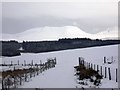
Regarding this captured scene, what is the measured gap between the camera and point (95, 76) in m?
12.4

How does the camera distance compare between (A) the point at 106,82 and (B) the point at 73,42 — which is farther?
(B) the point at 73,42

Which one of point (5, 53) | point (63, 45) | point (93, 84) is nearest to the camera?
point (93, 84)

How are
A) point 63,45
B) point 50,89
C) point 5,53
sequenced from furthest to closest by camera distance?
1. point 63,45
2. point 5,53
3. point 50,89

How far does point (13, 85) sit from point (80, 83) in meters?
2.63

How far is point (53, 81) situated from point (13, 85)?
5.45ft

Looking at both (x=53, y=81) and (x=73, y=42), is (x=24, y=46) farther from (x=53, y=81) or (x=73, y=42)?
(x=53, y=81)

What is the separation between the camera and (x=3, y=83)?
12.0 meters

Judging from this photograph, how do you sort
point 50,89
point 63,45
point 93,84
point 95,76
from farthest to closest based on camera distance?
1. point 63,45
2. point 95,76
3. point 93,84
4. point 50,89

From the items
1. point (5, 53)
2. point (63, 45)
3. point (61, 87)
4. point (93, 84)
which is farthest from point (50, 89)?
point (63, 45)

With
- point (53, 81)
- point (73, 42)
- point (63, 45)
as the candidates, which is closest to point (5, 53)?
point (63, 45)

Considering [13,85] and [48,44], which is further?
[48,44]

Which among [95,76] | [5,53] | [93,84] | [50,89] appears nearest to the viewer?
[50,89]

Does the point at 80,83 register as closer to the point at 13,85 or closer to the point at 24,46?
the point at 13,85

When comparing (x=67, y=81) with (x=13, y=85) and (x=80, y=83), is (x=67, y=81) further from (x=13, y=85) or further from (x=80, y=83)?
(x=13, y=85)
